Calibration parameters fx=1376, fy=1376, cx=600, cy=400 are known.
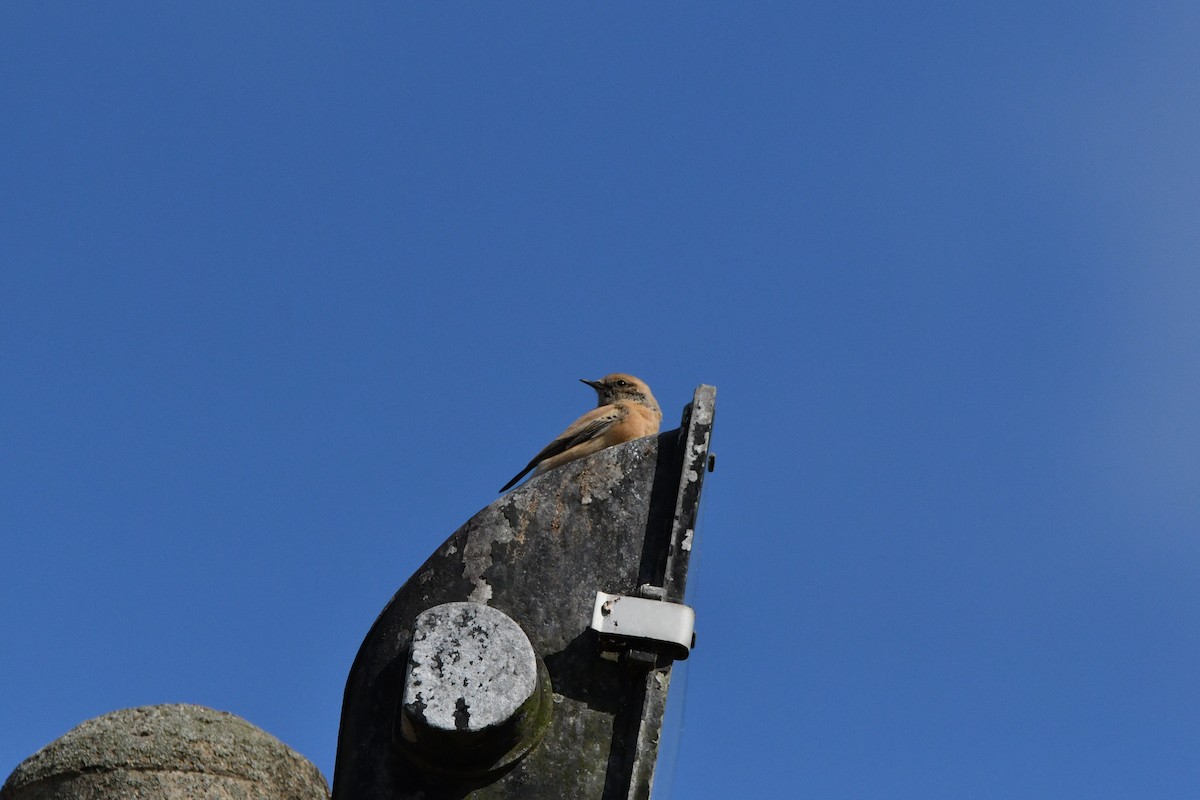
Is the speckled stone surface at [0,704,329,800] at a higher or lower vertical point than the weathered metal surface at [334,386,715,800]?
lower

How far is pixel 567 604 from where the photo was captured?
557cm

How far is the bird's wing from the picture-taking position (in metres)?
9.35

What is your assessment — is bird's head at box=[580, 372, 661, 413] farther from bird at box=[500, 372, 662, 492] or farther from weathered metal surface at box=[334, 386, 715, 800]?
Result: weathered metal surface at box=[334, 386, 715, 800]

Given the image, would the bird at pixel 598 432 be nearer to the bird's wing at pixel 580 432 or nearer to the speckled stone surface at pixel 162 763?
the bird's wing at pixel 580 432

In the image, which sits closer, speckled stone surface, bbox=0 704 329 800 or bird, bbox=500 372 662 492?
speckled stone surface, bbox=0 704 329 800

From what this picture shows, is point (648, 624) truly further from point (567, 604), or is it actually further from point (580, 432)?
point (580, 432)

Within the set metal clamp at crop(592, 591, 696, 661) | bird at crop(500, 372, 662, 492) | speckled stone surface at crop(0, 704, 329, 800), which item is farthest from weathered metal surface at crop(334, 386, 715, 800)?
bird at crop(500, 372, 662, 492)

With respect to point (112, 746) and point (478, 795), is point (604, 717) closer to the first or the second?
point (478, 795)

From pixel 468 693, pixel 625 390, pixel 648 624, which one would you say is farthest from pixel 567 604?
pixel 625 390

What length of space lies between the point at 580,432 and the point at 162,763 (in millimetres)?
4403

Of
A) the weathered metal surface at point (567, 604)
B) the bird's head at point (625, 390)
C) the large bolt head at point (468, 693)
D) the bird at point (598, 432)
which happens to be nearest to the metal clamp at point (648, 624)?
the weathered metal surface at point (567, 604)

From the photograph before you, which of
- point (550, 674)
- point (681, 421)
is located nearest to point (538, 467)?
point (681, 421)

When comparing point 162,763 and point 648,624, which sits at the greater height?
point 648,624

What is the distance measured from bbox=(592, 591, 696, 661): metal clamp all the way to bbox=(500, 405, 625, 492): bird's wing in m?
3.79
